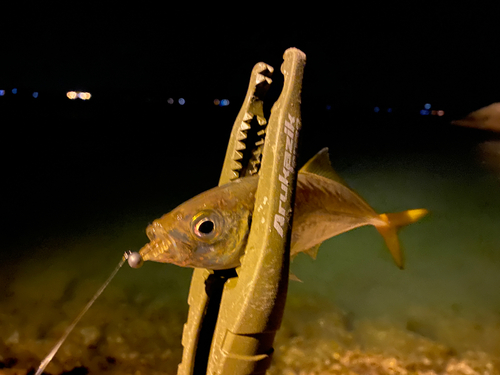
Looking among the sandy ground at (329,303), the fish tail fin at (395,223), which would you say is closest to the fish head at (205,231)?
the fish tail fin at (395,223)

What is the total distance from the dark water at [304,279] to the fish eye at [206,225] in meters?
1.45

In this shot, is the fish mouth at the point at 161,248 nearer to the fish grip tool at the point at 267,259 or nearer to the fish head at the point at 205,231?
the fish head at the point at 205,231

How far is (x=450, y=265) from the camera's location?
114 inches

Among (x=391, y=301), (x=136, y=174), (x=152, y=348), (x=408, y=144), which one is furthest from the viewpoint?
(x=408, y=144)

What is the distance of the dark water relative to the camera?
2.09 metres

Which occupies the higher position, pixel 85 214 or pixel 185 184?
Answer: pixel 185 184

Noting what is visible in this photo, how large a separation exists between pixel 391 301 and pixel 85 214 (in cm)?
339

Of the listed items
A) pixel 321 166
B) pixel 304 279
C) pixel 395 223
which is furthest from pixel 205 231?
pixel 304 279

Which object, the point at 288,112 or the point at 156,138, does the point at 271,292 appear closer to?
the point at 288,112

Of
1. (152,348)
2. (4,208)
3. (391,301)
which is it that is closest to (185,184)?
(4,208)

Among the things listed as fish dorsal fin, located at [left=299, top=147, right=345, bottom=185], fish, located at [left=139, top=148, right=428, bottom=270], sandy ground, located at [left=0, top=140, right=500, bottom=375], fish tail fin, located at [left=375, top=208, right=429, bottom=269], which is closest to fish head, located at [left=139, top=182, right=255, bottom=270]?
fish, located at [left=139, top=148, right=428, bottom=270]

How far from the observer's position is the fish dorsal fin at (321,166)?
147cm

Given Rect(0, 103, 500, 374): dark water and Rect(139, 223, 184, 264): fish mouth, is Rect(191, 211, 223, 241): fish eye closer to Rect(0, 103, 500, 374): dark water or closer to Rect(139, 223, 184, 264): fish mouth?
Rect(139, 223, 184, 264): fish mouth

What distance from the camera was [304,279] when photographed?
9.32 ft
